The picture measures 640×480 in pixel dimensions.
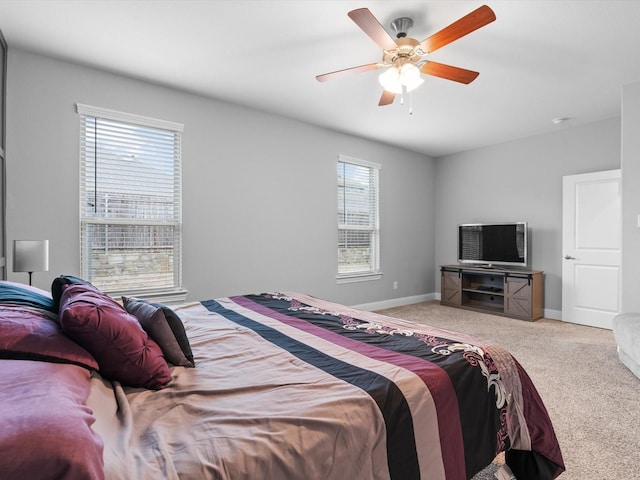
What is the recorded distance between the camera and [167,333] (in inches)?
54.1

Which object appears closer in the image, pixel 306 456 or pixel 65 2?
pixel 306 456

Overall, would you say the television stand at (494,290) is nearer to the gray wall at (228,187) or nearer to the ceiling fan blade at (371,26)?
the gray wall at (228,187)

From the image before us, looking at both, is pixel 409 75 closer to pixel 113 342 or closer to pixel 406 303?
pixel 113 342

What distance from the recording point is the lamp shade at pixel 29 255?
228 centimetres

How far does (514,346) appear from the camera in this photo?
3.67 m

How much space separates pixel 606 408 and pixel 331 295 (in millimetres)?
3153

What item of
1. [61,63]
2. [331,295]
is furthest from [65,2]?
[331,295]

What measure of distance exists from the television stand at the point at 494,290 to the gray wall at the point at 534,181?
464 mm

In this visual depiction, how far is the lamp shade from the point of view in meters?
2.28

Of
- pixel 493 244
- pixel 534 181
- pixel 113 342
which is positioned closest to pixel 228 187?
pixel 113 342

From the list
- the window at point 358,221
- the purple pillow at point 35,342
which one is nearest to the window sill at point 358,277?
the window at point 358,221

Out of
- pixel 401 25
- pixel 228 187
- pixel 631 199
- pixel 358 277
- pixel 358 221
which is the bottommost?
pixel 358 277

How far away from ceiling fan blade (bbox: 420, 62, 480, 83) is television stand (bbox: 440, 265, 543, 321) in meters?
3.38

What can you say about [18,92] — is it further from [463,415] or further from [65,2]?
[463,415]
